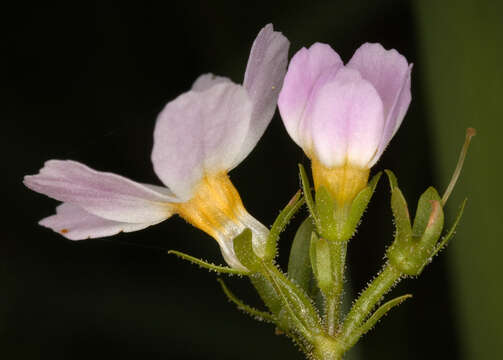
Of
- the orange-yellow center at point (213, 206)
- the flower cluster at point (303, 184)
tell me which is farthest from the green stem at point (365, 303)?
the orange-yellow center at point (213, 206)

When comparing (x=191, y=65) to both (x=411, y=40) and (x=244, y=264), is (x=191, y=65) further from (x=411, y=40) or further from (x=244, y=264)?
(x=244, y=264)

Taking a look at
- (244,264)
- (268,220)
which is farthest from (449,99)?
(244,264)

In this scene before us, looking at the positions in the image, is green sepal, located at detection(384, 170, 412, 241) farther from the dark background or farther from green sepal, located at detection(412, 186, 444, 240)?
the dark background

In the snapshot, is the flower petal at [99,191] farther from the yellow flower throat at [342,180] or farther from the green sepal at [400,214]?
the green sepal at [400,214]

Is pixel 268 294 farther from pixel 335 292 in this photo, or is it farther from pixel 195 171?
pixel 195 171

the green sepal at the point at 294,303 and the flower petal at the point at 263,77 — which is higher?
the flower petal at the point at 263,77

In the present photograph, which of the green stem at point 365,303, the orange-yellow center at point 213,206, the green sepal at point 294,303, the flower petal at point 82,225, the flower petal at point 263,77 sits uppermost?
the flower petal at point 263,77

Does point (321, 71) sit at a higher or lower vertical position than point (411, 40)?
lower
